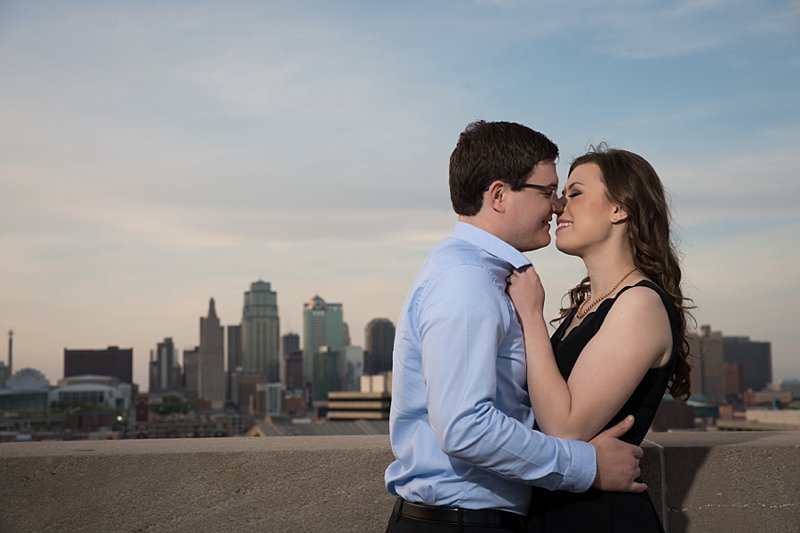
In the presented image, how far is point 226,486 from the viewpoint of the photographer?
133 inches

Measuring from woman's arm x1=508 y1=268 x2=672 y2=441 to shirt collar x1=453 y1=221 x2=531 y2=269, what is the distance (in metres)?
0.05

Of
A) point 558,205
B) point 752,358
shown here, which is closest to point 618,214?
point 558,205

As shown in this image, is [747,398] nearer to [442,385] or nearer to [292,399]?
[292,399]

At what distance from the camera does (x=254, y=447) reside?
3.46m

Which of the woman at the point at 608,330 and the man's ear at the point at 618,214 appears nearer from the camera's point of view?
the woman at the point at 608,330

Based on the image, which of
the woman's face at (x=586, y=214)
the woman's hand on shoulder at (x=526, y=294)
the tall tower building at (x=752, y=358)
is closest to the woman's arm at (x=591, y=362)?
the woman's hand on shoulder at (x=526, y=294)

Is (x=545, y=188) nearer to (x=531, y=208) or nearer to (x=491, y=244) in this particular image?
(x=531, y=208)

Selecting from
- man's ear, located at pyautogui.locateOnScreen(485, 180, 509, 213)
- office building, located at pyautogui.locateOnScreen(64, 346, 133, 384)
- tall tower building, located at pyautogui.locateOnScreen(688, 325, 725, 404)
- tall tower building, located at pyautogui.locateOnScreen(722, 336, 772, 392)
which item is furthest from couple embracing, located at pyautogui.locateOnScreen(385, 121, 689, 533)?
office building, located at pyautogui.locateOnScreen(64, 346, 133, 384)

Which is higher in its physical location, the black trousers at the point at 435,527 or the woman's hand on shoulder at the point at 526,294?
the woman's hand on shoulder at the point at 526,294

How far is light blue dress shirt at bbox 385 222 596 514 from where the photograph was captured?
7.61 ft

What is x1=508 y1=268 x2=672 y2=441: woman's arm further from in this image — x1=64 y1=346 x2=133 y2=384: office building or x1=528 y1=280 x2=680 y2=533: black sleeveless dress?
x1=64 y1=346 x2=133 y2=384: office building

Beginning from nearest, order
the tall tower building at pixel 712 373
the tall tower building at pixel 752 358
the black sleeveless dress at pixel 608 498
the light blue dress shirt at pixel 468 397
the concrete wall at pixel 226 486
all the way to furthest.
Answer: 1. the light blue dress shirt at pixel 468 397
2. the black sleeveless dress at pixel 608 498
3. the concrete wall at pixel 226 486
4. the tall tower building at pixel 712 373
5. the tall tower building at pixel 752 358

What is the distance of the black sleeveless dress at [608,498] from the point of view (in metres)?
2.66

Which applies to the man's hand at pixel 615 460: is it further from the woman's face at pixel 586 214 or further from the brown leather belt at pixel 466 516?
the woman's face at pixel 586 214
